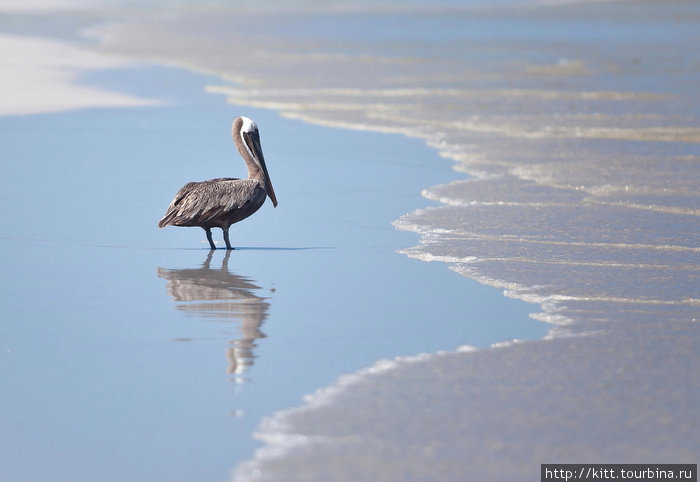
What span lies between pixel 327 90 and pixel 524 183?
9.64 m

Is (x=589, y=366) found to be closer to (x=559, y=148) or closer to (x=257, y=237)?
(x=257, y=237)

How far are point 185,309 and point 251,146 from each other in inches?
111

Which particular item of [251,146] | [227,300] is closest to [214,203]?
[251,146]

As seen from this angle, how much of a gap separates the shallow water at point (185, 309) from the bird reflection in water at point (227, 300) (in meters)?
0.02

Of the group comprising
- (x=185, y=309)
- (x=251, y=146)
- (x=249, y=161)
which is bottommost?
(x=185, y=309)

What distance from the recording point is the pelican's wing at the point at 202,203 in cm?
775

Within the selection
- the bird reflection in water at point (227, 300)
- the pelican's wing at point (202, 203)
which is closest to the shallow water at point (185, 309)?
the bird reflection in water at point (227, 300)

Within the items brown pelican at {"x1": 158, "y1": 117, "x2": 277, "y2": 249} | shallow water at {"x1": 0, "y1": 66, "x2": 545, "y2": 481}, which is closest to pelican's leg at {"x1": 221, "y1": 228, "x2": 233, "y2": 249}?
brown pelican at {"x1": 158, "y1": 117, "x2": 277, "y2": 249}

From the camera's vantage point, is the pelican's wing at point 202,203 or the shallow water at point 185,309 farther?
the pelican's wing at point 202,203

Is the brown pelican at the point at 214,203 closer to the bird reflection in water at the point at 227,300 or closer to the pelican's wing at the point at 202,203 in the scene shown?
the pelican's wing at the point at 202,203

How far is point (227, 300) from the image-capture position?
6312 mm

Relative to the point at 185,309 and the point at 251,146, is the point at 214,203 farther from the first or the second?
the point at 185,309

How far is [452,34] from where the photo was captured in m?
38.5

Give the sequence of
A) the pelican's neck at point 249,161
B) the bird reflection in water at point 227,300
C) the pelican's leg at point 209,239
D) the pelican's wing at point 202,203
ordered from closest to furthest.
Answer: the bird reflection in water at point 227,300 < the pelican's wing at point 202,203 < the pelican's leg at point 209,239 < the pelican's neck at point 249,161
